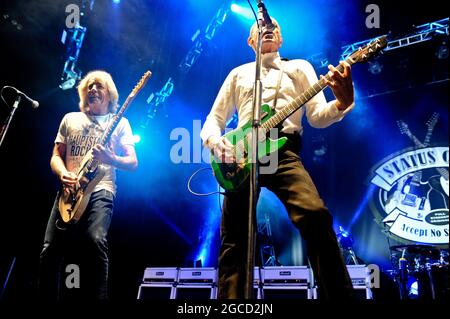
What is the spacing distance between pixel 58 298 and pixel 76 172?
3.43 feet

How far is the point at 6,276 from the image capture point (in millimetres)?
4668

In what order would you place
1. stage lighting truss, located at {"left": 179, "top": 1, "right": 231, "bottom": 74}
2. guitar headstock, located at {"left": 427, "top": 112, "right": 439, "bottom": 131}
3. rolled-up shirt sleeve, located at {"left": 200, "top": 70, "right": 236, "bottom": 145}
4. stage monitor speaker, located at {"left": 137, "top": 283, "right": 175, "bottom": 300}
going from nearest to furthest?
1. rolled-up shirt sleeve, located at {"left": 200, "top": 70, "right": 236, "bottom": 145}
2. stage monitor speaker, located at {"left": 137, "top": 283, "right": 175, "bottom": 300}
3. stage lighting truss, located at {"left": 179, "top": 1, "right": 231, "bottom": 74}
4. guitar headstock, located at {"left": 427, "top": 112, "right": 439, "bottom": 131}

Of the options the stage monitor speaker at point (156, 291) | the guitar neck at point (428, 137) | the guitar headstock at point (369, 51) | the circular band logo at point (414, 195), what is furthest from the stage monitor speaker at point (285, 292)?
the guitar neck at point (428, 137)

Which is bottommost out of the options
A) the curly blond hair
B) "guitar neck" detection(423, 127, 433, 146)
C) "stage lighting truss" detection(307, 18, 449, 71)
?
the curly blond hair

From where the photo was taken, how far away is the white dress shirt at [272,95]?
8.02 ft

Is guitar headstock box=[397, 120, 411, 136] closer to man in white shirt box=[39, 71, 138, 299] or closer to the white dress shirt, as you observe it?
the white dress shirt

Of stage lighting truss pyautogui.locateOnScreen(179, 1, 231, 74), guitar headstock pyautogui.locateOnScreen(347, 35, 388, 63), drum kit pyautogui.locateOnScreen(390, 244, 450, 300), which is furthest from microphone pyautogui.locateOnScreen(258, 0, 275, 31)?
drum kit pyautogui.locateOnScreen(390, 244, 450, 300)

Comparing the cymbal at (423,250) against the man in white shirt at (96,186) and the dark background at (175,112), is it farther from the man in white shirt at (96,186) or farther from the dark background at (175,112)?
the man in white shirt at (96,186)

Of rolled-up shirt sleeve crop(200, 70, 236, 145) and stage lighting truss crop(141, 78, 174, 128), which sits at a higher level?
stage lighting truss crop(141, 78, 174, 128)

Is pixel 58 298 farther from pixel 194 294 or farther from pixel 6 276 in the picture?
pixel 194 294

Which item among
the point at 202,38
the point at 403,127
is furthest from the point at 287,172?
the point at 403,127

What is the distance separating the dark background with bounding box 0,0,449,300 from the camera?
4762 mm

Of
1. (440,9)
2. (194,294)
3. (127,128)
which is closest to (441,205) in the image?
(440,9)
